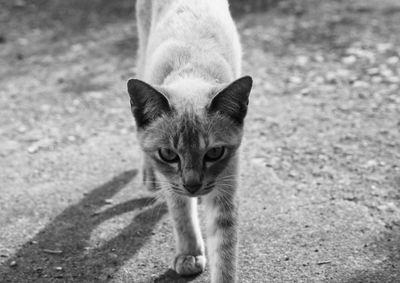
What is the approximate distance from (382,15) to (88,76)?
13.1 ft

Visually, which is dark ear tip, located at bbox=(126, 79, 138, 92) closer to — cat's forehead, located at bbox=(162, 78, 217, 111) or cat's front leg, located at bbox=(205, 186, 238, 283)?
cat's forehead, located at bbox=(162, 78, 217, 111)

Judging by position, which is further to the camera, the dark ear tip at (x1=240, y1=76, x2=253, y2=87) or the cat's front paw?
the cat's front paw

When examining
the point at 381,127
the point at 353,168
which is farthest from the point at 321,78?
the point at 353,168

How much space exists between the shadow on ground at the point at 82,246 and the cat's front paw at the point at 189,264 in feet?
1.37

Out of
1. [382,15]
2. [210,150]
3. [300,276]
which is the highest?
[210,150]

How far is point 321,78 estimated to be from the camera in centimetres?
647

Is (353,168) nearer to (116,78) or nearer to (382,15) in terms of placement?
(116,78)

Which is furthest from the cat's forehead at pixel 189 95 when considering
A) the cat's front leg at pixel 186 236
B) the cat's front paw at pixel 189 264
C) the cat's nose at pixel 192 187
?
the cat's front paw at pixel 189 264

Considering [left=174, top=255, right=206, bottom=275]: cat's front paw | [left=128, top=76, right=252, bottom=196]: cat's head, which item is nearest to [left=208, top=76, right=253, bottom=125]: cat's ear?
[left=128, top=76, right=252, bottom=196]: cat's head

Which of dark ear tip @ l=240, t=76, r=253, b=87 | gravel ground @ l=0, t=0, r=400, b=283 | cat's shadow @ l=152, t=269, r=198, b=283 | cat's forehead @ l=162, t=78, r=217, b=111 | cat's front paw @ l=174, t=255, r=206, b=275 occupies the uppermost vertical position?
dark ear tip @ l=240, t=76, r=253, b=87

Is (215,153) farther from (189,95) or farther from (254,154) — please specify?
(254,154)

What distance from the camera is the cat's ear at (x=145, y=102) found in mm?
3256

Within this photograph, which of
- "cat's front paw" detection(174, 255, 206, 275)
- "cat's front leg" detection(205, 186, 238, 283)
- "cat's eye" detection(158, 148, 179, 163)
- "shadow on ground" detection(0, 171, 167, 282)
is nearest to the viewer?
"cat's eye" detection(158, 148, 179, 163)

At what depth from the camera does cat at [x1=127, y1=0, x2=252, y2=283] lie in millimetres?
3293
